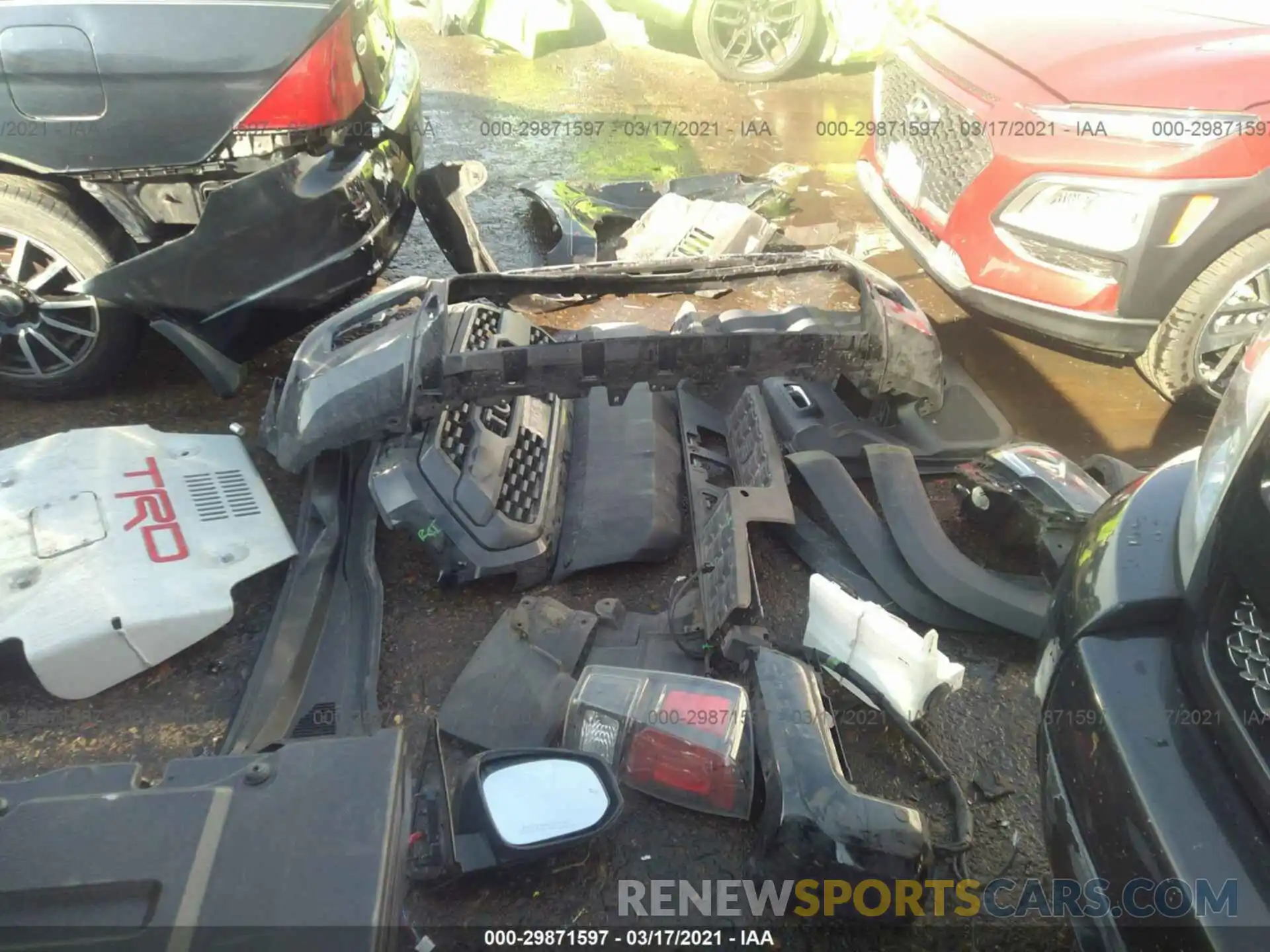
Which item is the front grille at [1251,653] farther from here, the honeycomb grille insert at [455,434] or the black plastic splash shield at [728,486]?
the honeycomb grille insert at [455,434]

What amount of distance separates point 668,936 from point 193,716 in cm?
148

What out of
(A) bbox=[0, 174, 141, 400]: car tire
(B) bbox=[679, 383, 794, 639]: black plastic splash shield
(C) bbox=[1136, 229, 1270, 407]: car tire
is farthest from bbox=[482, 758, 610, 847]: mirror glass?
(C) bbox=[1136, 229, 1270, 407]: car tire

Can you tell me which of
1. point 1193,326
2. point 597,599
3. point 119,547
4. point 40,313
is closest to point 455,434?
point 597,599

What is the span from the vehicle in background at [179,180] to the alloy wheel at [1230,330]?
3388 millimetres

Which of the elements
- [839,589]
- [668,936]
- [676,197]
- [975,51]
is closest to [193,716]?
[668,936]

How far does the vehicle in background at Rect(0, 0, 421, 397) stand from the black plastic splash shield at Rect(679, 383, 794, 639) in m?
1.51

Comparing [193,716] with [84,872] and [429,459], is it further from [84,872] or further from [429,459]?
[84,872]

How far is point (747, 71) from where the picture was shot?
719 cm

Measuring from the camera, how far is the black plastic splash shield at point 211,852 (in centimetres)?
96

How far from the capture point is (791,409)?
3189 millimetres

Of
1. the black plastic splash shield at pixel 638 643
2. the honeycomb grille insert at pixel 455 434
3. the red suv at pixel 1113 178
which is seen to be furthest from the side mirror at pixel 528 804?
the red suv at pixel 1113 178

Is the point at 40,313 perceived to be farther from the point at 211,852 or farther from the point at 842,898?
the point at 842,898

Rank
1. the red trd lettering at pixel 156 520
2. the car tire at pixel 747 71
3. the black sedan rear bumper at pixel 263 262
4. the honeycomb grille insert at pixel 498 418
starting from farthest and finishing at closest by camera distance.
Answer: the car tire at pixel 747 71 → the black sedan rear bumper at pixel 263 262 → the honeycomb grille insert at pixel 498 418 → the red trd lettering at pixel 156 520

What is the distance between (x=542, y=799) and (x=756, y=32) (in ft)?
22.8
